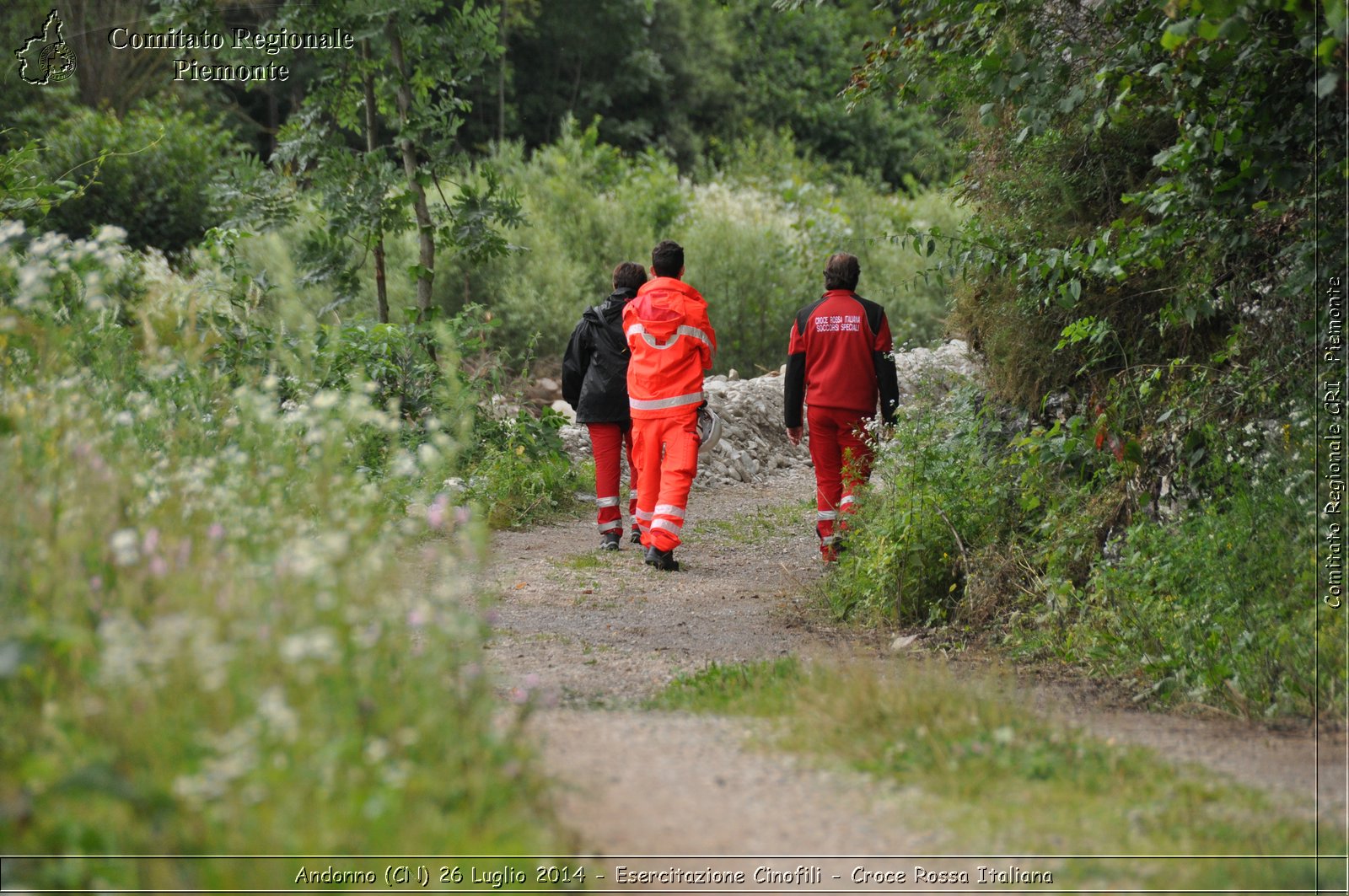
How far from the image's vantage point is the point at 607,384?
326 inches

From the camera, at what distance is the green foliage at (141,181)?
16.8 m

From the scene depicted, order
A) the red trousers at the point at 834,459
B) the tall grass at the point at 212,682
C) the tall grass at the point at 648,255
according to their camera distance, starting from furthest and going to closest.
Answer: the tall grass at the point at 648,255 → the red trousers at the point at 834,459 → the tall grass at the point at 212,682

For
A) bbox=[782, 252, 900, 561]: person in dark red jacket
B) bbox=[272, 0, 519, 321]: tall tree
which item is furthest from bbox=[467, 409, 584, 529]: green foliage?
bbox=[782, 252, 900, 561]: person in dark red jacket

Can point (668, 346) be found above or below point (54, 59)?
below

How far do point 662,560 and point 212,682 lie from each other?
216 inches

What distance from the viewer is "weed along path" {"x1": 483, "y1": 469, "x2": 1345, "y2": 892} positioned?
301 centimetres

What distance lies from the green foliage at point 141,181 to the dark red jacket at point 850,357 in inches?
464

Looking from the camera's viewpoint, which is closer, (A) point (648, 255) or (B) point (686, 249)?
(B) point (686, 249)

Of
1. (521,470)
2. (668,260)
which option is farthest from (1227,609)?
(521,470)

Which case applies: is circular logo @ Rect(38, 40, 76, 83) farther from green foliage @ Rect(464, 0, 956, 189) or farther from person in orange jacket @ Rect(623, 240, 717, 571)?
green foliage @ Rect(464, 0, 956, 189)

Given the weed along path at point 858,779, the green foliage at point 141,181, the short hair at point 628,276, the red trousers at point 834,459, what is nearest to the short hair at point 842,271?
the red trousers at point 834,459

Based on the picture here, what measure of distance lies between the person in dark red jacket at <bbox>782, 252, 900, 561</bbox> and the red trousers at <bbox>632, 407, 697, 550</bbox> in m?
0.69

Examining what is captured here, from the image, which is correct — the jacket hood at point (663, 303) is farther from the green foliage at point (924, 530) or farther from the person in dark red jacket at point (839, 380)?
the green foliage at point (924, 530)

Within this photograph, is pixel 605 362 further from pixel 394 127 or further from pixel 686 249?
pixel 686 249
